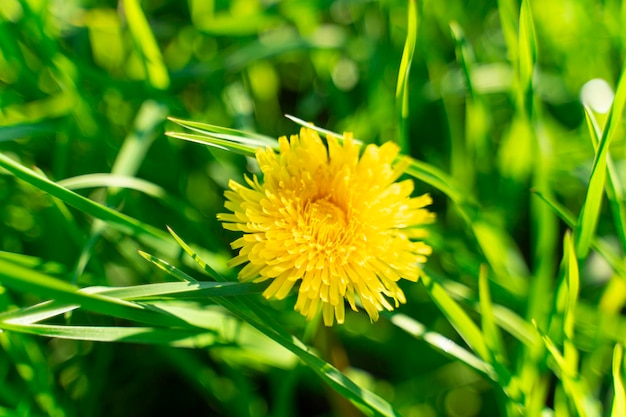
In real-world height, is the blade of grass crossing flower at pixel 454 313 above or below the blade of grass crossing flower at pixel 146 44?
below

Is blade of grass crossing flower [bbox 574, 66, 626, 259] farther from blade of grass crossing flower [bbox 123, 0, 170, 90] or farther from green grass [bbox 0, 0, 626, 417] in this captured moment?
blade of grass crossing flower [bbox 123, 0, 170, 90]

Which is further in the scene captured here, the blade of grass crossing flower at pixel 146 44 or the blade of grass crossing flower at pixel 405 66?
the blade of grass crossing flower at pixel 146 44

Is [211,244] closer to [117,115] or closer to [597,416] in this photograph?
[117,115]

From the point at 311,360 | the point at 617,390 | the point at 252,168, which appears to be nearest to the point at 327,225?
the point at 311,360

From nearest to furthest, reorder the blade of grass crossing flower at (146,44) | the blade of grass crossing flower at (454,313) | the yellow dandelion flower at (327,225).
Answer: the yellow dandelion flower at (327,225), the blade of grass crossing flower at (454,313), the blade of grass crossing flower at (146,44)

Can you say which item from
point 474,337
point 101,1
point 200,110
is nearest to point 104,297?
point 474,337

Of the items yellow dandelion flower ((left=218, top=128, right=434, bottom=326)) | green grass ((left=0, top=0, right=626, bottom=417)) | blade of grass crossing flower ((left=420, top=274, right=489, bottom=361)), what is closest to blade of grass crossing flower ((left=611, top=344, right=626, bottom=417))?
green grass ((left=0, top=0, right=626, bottom=417))

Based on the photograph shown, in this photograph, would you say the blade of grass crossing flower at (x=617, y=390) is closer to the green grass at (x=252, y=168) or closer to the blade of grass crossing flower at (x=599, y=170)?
the green grass at (x=252, y=168)

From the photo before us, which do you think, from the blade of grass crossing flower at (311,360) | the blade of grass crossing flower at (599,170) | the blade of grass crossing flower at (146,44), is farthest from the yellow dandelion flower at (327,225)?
the blade of grass crossing flower at (146,44)
